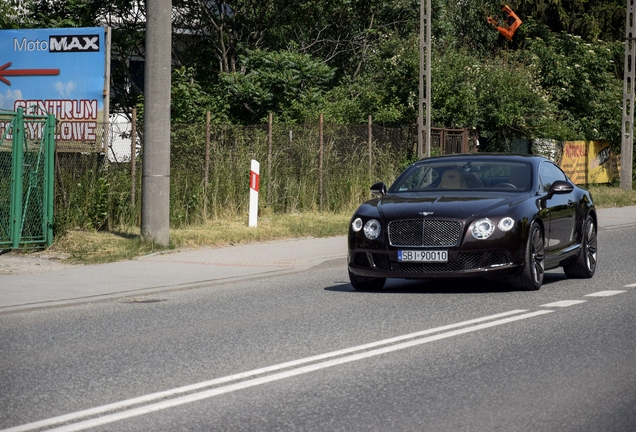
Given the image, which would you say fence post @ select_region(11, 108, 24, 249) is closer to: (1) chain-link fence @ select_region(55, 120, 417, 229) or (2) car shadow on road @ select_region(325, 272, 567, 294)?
(1) chain-link fence @ select_region(55, 120, 417, 229)

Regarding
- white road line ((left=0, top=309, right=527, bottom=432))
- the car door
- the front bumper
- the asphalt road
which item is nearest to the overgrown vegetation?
the front bumper

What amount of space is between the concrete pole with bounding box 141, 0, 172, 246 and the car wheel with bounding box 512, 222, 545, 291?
6.12 metres

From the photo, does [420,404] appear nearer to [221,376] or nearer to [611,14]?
[221,376]

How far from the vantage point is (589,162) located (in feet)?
133

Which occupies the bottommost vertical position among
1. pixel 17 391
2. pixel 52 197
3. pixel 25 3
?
pixel 17 391

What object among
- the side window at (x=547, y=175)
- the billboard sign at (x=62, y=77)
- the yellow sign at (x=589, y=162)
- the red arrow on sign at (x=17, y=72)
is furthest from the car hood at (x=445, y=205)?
the yellow sign at (x=589, y=162)

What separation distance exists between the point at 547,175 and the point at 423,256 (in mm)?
2661

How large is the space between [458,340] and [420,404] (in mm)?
2369

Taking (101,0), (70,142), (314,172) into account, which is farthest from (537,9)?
(70,142)

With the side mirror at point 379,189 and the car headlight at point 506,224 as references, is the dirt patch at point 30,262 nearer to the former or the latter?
the side mirror at point 379,189

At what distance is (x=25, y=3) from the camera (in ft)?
112

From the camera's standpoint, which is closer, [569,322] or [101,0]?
[569,322]

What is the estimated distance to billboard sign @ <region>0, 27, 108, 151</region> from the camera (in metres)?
20.9

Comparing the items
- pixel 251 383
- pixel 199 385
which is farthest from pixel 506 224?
pixel 199 385
